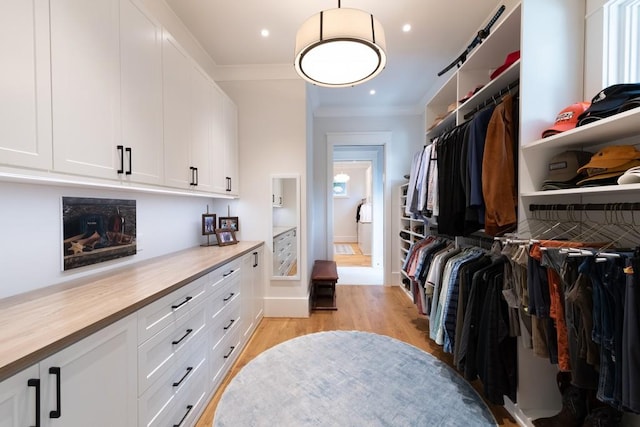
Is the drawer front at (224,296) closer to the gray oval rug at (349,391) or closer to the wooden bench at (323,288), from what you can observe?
the gray oval rug at (349,391)

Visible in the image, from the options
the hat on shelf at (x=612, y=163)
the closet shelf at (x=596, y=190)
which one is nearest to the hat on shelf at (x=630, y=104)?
the hat on shelf at (x=612, y=163)

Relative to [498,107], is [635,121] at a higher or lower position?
lower

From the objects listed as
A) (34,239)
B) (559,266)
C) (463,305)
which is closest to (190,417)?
(34,239)

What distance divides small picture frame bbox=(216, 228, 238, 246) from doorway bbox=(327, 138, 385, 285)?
193cm

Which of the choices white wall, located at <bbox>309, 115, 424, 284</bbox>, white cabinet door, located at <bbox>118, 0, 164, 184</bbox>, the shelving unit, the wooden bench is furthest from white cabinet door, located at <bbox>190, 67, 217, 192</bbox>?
the shelving unit

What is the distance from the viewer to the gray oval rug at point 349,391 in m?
1.59

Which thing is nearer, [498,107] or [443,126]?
[498,107]

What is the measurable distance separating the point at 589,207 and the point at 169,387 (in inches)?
92.5

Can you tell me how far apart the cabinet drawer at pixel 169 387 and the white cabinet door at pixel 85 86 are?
1081mm

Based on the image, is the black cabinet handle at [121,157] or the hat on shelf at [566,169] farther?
the black cabinet handle at [121,157]

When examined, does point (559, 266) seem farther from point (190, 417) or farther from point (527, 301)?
point (190, 417)

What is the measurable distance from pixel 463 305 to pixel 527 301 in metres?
0.44

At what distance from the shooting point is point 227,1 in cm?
213

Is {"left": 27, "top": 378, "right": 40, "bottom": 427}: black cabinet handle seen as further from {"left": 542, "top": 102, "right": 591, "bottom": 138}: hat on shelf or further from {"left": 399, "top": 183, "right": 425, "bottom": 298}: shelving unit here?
{"left": 399, "top": 183, "right": 425, "bottom": 298}: shelving unit
